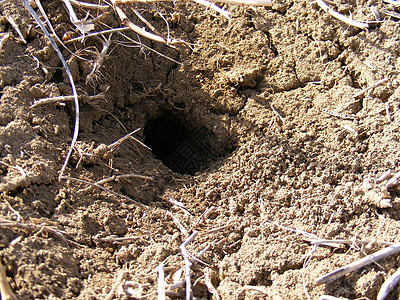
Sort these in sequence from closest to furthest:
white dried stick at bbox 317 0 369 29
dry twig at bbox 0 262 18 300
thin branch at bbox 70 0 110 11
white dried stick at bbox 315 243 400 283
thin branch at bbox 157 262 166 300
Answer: dry twig at bbox 0 262 18 300
thin branch at bbox 157 262 166 300
white dried stick at bbox 315 243 400 283
thin branch at bbox 70 0 110 11
white dried stick at bbox 317 0 369 29

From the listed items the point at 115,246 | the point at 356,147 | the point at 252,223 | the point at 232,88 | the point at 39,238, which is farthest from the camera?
the point at 232,88

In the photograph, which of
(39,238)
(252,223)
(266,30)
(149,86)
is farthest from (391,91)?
(39,238)

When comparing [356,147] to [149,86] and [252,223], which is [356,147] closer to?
[252,223]


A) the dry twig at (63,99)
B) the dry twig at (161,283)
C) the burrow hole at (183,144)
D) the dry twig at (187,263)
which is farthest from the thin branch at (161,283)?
the dry twig at (63,99)

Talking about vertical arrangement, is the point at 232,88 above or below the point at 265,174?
above

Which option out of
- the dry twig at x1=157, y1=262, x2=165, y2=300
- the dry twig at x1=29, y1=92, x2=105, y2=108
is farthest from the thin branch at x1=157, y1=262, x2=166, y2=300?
the dry twig at x1=29, y1=92, x2=105, y2=108

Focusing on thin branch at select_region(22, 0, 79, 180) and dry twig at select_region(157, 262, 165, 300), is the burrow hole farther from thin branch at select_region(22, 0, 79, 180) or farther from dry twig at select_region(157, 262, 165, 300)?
dry twig at select_region(157, 262, 165, 300)
